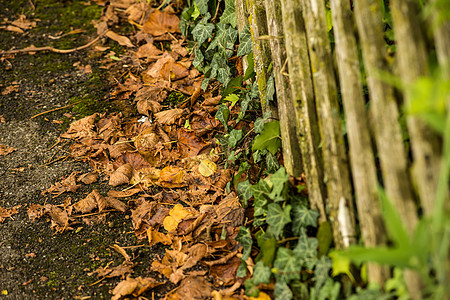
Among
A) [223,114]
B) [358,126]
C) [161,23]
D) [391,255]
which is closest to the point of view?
[391,255]

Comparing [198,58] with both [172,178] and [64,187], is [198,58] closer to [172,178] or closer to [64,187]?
[172,178]

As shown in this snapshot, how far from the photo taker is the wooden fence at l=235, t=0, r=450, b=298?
116 cm

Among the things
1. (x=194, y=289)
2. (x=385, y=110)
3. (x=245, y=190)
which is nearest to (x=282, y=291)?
(x=194, y=289)

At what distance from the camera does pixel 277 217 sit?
1.84 m

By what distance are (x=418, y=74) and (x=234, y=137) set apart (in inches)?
51.1

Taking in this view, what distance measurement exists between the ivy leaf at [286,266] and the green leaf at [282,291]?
18 mm

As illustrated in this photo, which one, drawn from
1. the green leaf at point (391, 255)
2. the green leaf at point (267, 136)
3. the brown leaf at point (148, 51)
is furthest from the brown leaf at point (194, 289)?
the brown leaf at point (148, 51)

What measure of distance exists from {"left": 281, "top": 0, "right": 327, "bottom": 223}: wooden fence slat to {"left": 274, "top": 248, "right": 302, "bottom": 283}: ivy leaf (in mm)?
199

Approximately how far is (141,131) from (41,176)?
26.0 inches

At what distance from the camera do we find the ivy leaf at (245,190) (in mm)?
2104

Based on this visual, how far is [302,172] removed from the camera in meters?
1.99

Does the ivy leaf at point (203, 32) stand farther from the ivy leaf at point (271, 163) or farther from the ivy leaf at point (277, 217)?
the ivy leaf at point (277, 217)

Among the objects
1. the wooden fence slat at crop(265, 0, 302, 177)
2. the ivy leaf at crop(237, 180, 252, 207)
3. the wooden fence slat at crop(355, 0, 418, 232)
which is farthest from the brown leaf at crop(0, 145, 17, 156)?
the wooden fence slat at crop(355, 0, 418, 232)

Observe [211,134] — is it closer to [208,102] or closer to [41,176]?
[208,102]
